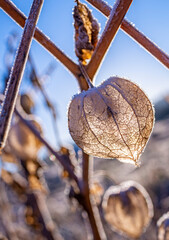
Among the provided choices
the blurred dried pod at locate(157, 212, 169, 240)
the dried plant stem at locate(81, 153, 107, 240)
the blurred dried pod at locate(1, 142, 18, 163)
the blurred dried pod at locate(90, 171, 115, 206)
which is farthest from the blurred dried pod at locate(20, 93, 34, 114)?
the blurred dried pod at locate(157, 212, 169, 240)

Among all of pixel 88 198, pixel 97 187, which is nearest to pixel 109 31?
pixel 88 198

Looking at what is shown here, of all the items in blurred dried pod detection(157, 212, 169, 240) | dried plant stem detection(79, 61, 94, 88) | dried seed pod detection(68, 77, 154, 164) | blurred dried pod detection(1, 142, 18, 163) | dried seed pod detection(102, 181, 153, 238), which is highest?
dried plant stem detection(79, 61, 94, 88)

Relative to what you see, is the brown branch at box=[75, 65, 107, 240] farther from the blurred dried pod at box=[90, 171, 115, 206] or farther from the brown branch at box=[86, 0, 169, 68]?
the brown branch at box=[86, 0, 169, 68]

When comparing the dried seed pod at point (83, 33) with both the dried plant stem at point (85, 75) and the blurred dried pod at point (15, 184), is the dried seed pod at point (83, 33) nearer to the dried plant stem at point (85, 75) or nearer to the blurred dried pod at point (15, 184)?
the dried plant stem at point (85, 75)

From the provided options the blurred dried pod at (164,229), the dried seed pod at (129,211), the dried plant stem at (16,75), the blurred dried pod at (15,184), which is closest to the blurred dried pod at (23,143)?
the blurred dried pod at (15,184)

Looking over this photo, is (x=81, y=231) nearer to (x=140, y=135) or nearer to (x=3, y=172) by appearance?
(x=3, y=172)

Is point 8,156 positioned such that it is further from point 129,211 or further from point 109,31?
point 109,31
